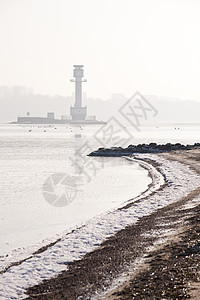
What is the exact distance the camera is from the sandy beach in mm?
8953

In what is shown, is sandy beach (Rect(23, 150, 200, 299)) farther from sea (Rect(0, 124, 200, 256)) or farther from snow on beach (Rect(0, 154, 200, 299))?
sea (Rect(0, 124, 200, 256))

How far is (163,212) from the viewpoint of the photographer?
1800 cm

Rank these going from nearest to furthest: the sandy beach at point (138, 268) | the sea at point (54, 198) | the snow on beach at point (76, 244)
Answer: the sandy beach at point (138, 268) → the snow on beach at point (76, 244) → the sea at point (54, 198)

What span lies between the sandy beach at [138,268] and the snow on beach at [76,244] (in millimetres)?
354

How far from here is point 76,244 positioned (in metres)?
13.7

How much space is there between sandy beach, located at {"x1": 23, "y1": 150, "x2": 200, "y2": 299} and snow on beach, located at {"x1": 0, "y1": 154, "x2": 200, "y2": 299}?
35 cm

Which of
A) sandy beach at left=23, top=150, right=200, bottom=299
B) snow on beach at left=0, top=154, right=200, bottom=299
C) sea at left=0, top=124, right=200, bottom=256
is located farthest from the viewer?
sea at left=0, top=124, right=200, bottom=256

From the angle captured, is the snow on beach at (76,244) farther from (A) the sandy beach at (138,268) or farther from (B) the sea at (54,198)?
(B) the sea at (54,198)

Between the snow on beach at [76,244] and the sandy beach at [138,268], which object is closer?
the sandy beach at [138,268]

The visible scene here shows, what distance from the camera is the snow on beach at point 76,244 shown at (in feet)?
34.4

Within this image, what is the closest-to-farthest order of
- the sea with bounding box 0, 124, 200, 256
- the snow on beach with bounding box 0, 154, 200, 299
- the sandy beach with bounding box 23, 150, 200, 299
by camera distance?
1. the sandy beach with bounding box 23, 150, 200, 299
2. the snow on beach with bounding box 0, 154, 200, 299
3. the sea with bounding box 0, 124, 200, 256

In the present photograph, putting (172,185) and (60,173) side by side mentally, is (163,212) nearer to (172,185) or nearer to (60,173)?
(172,185)

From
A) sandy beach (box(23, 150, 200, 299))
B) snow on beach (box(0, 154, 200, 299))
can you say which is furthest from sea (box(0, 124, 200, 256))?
sandy beach (box(23, 150, 200, 299))

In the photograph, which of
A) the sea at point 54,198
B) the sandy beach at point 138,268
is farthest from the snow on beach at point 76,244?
the sea at point 54,198
